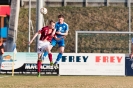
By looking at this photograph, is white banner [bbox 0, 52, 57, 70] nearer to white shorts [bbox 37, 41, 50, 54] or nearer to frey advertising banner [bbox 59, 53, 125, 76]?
frey advertising banner [bbox 59, 53, 125, 76]

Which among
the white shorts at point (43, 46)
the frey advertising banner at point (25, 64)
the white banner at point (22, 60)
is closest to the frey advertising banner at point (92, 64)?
the frey advertising banner at point (25, 64)

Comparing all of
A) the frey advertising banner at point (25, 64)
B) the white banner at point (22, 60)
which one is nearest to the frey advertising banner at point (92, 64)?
the frey advertising banner at point (25, 64)

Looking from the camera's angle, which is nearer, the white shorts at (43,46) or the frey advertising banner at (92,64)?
the white shorts at (43,46)

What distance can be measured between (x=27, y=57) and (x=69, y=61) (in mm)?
1878

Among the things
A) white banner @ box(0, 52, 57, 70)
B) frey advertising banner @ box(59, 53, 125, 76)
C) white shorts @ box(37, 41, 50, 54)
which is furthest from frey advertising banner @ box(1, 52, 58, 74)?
white shorts @ box(37, 41, 50, 54)

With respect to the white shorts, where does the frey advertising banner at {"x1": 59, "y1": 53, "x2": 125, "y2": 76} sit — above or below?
below

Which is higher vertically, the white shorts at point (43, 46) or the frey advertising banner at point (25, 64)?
the white shorts at point (43, 46)

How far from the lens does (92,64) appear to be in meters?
23.5

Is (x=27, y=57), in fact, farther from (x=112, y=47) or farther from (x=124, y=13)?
(x=124, y=13)

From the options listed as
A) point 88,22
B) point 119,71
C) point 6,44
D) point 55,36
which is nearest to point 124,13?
point 88,22

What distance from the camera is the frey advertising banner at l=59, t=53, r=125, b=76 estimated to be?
2348cm

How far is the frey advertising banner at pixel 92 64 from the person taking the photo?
23.5 m

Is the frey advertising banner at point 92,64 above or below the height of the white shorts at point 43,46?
below

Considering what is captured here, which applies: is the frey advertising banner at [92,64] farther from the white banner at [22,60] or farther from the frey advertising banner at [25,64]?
the white banner at [22,60]
